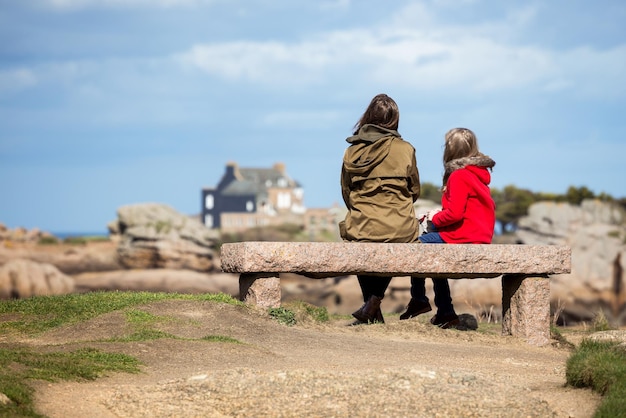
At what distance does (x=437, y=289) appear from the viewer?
10.8 m

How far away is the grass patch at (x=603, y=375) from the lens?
650cm

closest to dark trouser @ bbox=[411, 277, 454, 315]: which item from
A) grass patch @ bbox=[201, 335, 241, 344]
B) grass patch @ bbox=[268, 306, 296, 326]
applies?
grass patch @ bbox=[268, 306, 296, 326]

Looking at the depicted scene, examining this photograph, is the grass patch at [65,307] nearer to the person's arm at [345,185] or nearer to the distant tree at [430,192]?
the person's arm at [345,185]

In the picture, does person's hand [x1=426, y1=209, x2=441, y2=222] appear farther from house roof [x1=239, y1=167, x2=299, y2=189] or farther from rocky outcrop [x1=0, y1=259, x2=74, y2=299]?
house roof [x1=239, y1=167, x2=299, y2=189]

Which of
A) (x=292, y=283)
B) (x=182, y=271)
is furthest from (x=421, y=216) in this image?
(x=292, y=283)

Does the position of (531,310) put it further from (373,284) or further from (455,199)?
(373,284)

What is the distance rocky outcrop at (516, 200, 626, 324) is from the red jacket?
23.8 m

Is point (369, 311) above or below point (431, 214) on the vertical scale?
below

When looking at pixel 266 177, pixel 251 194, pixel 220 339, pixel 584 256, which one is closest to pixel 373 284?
pixel 220 339

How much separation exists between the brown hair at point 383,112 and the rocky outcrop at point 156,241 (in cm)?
4339

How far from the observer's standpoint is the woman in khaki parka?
1022 cm

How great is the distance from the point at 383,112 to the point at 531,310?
301cm

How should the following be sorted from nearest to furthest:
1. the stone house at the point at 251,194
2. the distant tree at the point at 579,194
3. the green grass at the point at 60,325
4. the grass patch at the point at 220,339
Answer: the green grass at the point at 60,325 < the grass patch at the point at 220,339 < the distant tree at the point at 579,194 < the stone house at the point at 251,194

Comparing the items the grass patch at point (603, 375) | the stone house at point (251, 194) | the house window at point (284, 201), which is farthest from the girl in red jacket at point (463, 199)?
the house window at point (284, 201)
